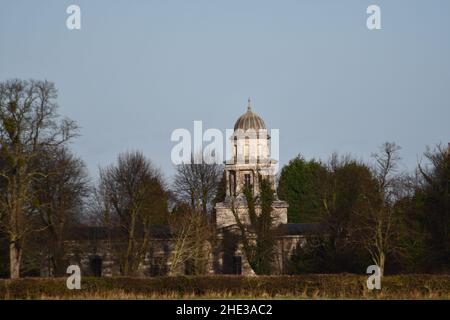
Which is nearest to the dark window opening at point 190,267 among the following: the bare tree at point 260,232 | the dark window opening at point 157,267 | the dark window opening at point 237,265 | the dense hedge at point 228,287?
the dark window opening at point 157,267

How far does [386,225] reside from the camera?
58281 millimetres

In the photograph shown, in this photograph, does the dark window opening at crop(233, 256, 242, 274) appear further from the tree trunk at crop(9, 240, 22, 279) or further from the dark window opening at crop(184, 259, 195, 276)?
the tree trunk at crop(9, 240, 22, 279)

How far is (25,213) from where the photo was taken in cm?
5606

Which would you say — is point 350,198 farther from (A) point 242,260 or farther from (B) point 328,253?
(A) point 242,260

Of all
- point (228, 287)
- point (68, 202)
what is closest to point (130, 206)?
point (68, 202)

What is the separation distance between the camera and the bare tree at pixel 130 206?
66.4 meters

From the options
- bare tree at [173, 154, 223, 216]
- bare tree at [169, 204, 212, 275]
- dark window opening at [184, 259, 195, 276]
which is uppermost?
bare tree at [173, 154, 223, 216]

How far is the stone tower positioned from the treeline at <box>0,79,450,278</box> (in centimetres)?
179

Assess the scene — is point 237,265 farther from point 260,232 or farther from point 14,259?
point 14,259

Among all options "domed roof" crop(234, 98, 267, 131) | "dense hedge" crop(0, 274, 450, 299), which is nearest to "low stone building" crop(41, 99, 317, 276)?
"domed roof" crop(234, 98, 267, 131)

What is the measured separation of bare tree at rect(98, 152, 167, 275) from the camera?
218 ft

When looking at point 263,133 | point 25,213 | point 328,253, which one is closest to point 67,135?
point 25,213

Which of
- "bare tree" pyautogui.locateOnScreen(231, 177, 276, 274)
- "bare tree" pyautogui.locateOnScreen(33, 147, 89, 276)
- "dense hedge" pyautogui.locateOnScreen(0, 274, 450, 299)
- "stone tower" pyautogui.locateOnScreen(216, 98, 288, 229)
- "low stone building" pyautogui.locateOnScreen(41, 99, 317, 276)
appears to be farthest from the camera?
"stone tower" pyautogui.locateOnScreen(216, 98, 288, 229)
